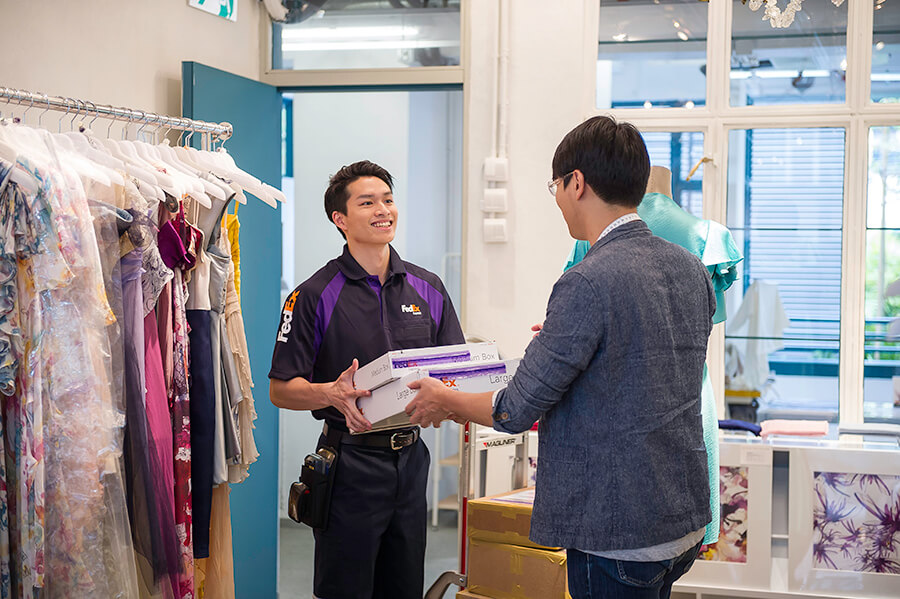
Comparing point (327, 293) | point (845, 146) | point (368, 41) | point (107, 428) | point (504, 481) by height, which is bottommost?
point (504, 481)

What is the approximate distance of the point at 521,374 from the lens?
1.65m

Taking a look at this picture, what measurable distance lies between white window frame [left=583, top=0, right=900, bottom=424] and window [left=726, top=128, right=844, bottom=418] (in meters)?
0.04

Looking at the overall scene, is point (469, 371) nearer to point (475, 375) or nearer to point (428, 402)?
point (475, 375)

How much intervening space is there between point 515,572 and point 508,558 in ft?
0.16

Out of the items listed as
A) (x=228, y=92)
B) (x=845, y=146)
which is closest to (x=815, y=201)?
(x=845, y=146)

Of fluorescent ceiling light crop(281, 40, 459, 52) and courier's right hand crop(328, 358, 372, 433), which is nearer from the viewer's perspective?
courier's right hand crop(328, 358, 372, 433)

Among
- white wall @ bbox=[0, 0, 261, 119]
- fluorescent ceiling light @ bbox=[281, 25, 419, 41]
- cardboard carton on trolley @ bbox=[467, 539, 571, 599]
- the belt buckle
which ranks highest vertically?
fluorescent ceiling light @ bbox=[281, 25, 419, 41]

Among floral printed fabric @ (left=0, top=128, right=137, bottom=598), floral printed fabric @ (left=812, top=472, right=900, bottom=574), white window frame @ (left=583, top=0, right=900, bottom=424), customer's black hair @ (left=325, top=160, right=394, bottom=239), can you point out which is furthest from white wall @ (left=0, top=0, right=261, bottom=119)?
floral printed fabric @ (left=812, top=472, right=900, bottom=574)

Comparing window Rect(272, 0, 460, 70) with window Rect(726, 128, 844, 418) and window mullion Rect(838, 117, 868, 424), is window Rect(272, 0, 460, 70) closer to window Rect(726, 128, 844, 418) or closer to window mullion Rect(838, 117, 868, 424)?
window Rect(726, 128, 844, 418)

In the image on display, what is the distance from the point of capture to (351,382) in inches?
87.7

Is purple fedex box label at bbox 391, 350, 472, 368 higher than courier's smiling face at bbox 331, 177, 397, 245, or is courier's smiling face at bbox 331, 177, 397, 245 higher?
courier's smiling face at bbox 331, 177, 397, 245

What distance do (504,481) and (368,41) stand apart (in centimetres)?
205

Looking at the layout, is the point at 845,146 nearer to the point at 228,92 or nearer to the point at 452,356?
the point at 452,356

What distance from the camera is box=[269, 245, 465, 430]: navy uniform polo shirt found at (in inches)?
93.7
